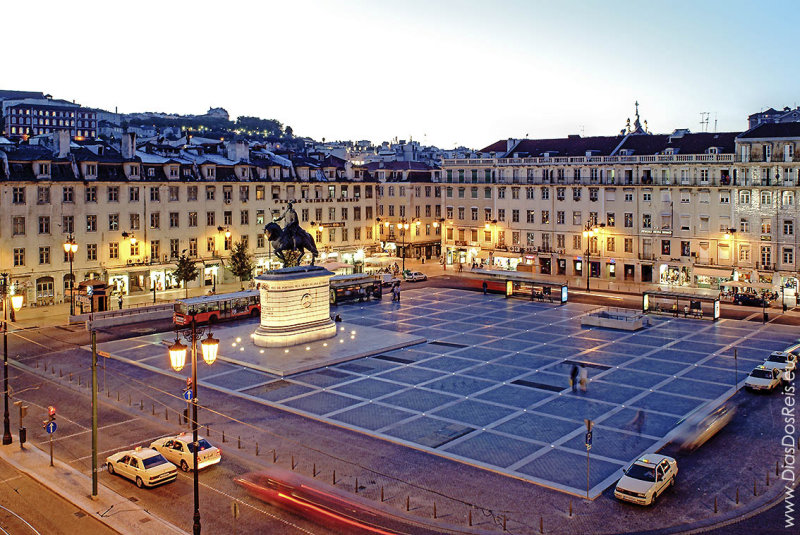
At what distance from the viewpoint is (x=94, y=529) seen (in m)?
20.9

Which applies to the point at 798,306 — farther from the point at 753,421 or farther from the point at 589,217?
the point at 753,421

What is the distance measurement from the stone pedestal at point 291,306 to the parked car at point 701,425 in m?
23.5

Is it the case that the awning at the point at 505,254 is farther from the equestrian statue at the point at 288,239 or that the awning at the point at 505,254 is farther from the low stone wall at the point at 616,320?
the equestrian statue at the point at 288,239

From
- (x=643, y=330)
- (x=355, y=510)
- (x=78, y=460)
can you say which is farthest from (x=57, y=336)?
(x=643, y=330)

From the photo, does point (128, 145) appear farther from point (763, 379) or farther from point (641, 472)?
point (641, 472)

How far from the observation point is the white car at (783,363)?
36094 mm

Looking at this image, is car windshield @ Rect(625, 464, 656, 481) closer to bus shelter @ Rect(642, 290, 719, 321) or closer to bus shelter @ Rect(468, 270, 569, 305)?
bus shelter @ Rect(642, 290, 719, 321)

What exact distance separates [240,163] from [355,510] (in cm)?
5910

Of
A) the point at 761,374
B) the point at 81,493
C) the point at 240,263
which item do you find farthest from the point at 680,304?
the point at 81,493

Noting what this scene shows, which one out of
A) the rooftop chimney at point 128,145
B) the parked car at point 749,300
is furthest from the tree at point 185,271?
the parked car at point 749,300

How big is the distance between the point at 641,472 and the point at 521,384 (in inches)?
548

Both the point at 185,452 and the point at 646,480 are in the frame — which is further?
the point at 185,452

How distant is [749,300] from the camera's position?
199 ft

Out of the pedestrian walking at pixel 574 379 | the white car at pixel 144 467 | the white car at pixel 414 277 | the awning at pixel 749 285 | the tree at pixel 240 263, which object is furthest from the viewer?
the white car at pixel 414 277
